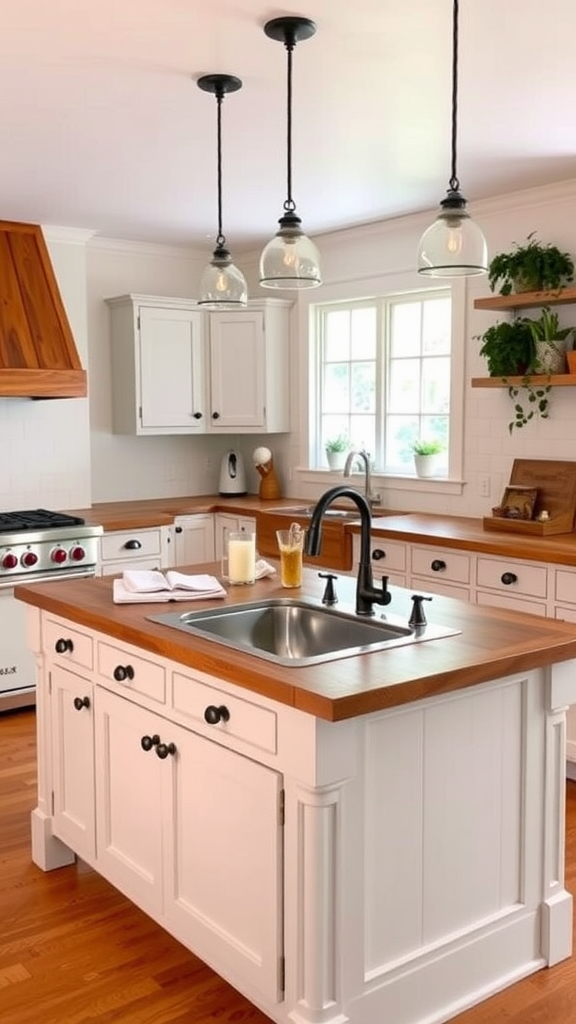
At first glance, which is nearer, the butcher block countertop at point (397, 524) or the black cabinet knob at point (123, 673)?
the black cabinet knob at point (123, 673)

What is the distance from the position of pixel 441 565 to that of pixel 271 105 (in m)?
2.00

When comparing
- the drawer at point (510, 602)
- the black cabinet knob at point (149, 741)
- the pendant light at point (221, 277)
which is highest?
the pendant light at point (221, 277)

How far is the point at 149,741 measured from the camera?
2443 mm

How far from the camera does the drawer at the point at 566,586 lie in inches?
142

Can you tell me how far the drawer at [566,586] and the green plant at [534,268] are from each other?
1.33m

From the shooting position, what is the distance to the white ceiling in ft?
8.41

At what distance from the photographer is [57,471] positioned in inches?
213

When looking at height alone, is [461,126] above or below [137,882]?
above

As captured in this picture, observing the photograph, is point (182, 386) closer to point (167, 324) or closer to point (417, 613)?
point (167, 324)

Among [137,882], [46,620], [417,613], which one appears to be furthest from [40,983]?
[417,613]

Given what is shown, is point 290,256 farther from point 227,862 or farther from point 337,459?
point 337,459

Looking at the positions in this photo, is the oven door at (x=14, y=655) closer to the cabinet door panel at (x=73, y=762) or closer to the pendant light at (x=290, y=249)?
the cabinet door panel at (x=73, y=762)

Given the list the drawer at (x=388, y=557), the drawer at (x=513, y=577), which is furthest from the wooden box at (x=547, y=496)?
the drawer at (x=388, y=557)

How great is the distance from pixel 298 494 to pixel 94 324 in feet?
5.32
